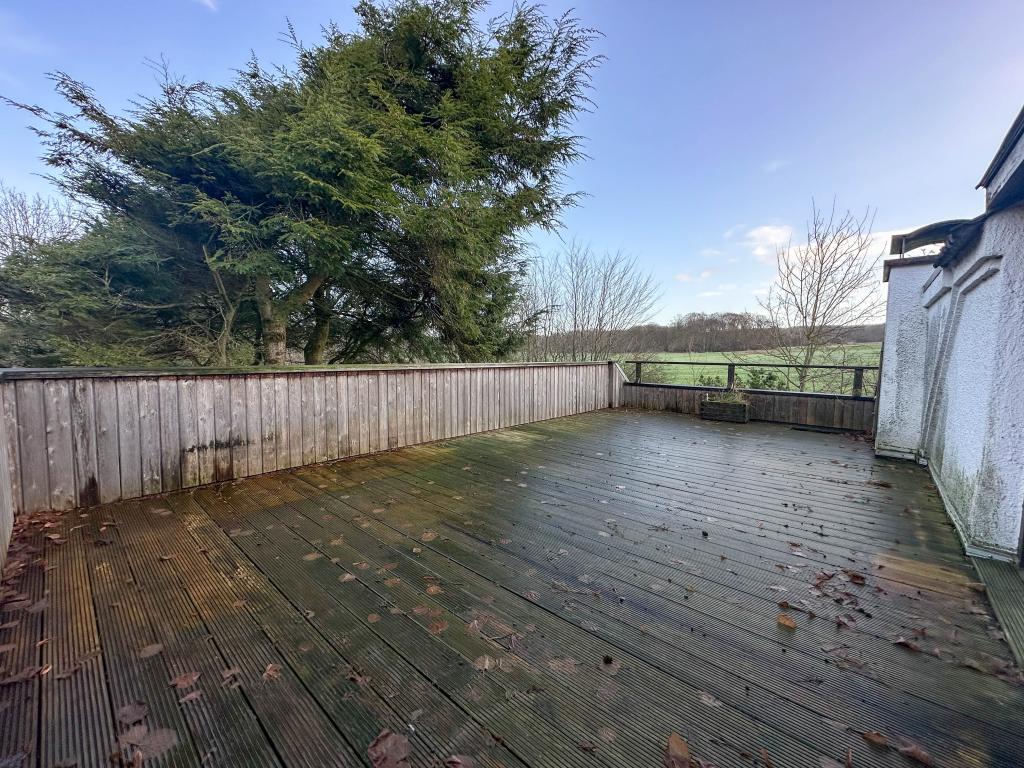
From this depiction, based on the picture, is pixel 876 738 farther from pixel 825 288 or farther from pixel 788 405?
pixel 825 288

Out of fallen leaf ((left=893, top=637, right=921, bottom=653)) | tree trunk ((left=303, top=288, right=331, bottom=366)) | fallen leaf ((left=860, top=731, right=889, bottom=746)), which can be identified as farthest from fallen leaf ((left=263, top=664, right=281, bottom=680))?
tree trunk ((left=303, top=288, right=331, bottom=366))

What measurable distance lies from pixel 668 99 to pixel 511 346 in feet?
17.5

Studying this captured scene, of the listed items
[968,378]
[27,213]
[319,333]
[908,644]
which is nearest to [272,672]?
[908,644]

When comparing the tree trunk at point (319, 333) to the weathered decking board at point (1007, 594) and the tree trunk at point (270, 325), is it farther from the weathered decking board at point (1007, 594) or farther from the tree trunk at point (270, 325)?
the weathered decking board at point (1007, 594)

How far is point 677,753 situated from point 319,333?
6.73 metres

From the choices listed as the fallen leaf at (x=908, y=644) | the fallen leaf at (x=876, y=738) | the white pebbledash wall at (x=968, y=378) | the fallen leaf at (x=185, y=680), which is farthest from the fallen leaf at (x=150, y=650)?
the white pebbledash wall at (x=968, y=378)

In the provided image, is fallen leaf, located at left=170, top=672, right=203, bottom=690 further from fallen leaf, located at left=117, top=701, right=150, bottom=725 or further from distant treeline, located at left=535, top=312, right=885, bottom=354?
distant treeline, located at left=535, top=312, right=885, bottom=354

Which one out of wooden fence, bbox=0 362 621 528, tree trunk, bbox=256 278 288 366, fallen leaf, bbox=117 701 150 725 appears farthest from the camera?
tree trunk, bbox=256 278 288 366

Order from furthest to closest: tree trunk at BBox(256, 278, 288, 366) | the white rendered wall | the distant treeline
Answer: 1. the distant treeline
2. tree trunk at BBox(256, 278, 288, 366)
3. the white rendered wall

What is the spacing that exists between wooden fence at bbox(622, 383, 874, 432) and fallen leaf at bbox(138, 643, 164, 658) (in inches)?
283

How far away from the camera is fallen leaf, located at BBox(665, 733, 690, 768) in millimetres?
1010

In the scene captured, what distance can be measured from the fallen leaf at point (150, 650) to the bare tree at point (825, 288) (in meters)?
8.57

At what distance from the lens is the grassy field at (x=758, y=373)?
6.30 meters

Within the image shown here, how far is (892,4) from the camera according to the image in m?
4.50
